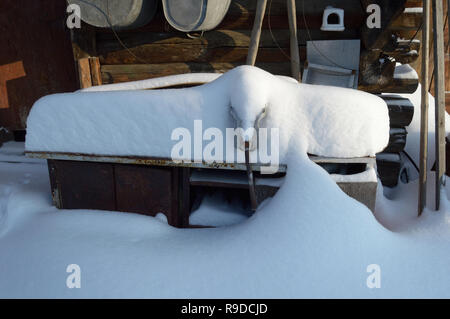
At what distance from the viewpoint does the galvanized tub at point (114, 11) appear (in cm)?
305

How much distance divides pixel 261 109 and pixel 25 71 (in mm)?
4024

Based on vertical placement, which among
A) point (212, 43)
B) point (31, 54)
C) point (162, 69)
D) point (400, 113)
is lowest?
point (400, 113)

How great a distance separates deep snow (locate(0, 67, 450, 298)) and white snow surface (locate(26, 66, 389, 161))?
87 millimetres

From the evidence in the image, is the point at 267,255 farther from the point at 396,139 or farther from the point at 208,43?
the point at 208,43

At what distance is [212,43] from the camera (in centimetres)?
355

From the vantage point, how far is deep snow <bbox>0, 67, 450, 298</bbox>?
4.71ft

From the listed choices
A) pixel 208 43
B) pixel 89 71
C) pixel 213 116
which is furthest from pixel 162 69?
pixel 213 116

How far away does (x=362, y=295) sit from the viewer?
1.39 meters

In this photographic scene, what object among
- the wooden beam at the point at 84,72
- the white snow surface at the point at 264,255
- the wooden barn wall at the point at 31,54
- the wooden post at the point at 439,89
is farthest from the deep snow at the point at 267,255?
the wooden barn wall at the point at 31,54

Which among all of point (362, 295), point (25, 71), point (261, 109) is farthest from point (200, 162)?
point (25, 71)

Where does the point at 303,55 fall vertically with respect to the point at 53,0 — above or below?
below

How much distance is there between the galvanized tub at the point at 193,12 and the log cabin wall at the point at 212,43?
36 centimetres

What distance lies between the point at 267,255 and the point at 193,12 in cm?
248
